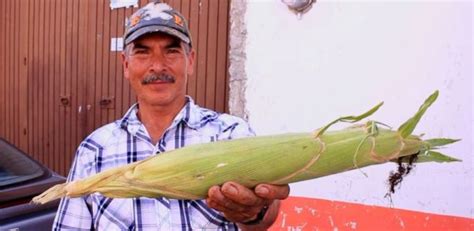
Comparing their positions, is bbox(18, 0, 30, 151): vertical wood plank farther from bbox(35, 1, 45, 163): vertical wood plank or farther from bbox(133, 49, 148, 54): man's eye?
bbox(133, 49, 148, 54): man's eye

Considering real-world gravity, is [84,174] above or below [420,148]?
below

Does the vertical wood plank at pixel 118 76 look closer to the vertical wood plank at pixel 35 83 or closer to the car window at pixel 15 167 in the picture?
the vertical wood plank at pixel 35 83

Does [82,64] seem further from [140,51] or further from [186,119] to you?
[186,119]

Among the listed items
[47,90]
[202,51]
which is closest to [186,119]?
[202,51]

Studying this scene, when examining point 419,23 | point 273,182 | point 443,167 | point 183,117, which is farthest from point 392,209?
point 273,182

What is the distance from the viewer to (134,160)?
2.03 meters

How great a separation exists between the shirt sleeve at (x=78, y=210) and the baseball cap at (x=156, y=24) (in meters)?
0.47

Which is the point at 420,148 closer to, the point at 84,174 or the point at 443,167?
the point at 84,174

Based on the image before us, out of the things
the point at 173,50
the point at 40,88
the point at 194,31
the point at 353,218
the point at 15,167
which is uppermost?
the point at 194,31

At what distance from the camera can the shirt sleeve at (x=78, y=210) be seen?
6.66ft

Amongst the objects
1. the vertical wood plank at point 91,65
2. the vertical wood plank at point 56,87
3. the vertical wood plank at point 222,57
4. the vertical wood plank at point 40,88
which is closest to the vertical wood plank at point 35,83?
the vertical wood plank at point 40,88

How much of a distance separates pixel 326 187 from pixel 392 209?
674 millimetres

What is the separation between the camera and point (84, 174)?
2.02 meters

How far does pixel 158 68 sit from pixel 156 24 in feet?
0.53
